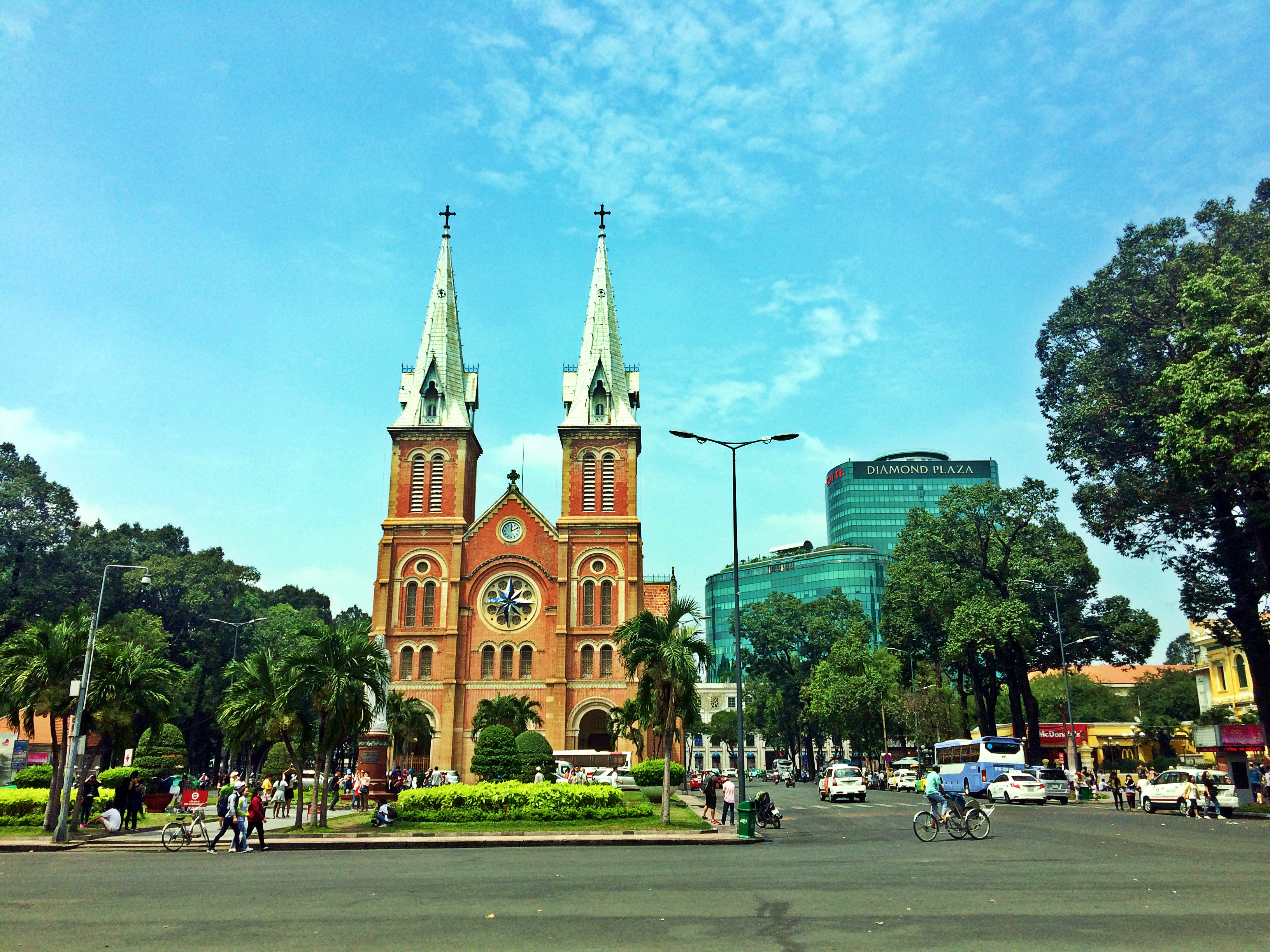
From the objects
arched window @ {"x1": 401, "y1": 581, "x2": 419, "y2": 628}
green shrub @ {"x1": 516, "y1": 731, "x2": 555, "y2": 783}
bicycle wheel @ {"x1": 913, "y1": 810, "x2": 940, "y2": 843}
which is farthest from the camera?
arched window @ {"x1": 401, "y1": 581, "x2": 419, "y2": 628}

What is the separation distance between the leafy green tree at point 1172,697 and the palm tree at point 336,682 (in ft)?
243

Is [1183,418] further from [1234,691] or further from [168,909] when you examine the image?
[1234,691]

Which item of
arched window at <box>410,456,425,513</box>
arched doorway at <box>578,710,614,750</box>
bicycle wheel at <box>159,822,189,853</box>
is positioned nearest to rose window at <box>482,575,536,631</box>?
arched window at <box>410,456,425,513</box>

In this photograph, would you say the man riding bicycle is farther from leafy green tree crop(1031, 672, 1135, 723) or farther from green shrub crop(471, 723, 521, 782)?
leafy green tree crop(1031, 672, 1135, 723)

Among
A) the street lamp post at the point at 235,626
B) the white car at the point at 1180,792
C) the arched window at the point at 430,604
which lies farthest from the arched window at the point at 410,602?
the white car at the point at 1180,792

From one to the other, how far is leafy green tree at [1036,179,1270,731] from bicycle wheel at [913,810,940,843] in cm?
1606

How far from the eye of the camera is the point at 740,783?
88.4 feet

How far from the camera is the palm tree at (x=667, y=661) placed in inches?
1179

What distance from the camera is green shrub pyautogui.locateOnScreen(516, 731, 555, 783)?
124 feet

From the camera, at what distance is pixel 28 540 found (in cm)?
6469

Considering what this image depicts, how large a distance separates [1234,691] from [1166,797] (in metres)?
36.7

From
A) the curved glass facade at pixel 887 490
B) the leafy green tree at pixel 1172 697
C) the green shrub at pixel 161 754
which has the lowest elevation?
the green shrub at pixel 161 754

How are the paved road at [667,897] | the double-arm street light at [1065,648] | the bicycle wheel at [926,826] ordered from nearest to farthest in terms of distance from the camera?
1. the paved road at [667,897]
2. the bicycle wheel at [926,826]
3. the double-arm street light at [1065,648]

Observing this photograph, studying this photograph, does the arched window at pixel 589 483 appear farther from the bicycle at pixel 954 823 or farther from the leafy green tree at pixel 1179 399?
the bicycle at pixel 954 823
